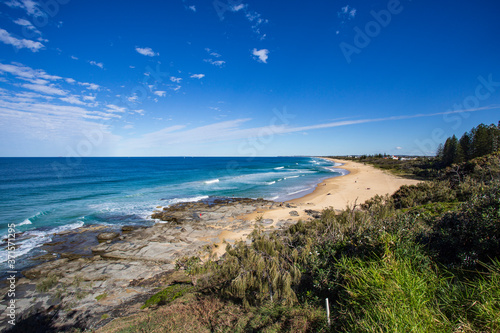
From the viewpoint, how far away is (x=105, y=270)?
34.6ft

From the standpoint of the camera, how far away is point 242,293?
5.70m

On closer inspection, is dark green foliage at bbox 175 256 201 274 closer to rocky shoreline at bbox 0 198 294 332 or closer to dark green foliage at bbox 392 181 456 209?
rocky shoreline at bbox 0 198 294 332

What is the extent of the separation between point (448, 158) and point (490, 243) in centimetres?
6309

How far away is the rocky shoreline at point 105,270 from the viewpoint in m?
7.28

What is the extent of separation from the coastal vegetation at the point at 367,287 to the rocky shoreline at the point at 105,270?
202 centimetres

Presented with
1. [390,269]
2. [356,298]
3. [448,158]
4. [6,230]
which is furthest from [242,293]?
[448,158]

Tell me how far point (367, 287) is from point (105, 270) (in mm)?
12157

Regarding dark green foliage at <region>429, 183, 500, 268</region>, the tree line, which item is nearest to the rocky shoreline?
dark green foliage at <region>429, 183, 500, 268</region>

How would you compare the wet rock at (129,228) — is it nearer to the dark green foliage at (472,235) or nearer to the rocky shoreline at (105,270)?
the rocky shoreline at (105,270)

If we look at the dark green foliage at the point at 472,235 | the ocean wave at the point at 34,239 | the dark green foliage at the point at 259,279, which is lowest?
the ocean wave at the point at 34,239

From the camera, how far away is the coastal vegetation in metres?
2.94

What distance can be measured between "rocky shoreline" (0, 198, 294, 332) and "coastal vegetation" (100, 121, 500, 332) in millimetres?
2016

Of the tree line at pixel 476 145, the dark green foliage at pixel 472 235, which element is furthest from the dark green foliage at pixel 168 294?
the tree line at pixel 476 145

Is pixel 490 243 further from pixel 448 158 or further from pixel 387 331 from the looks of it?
pixel 448 158
